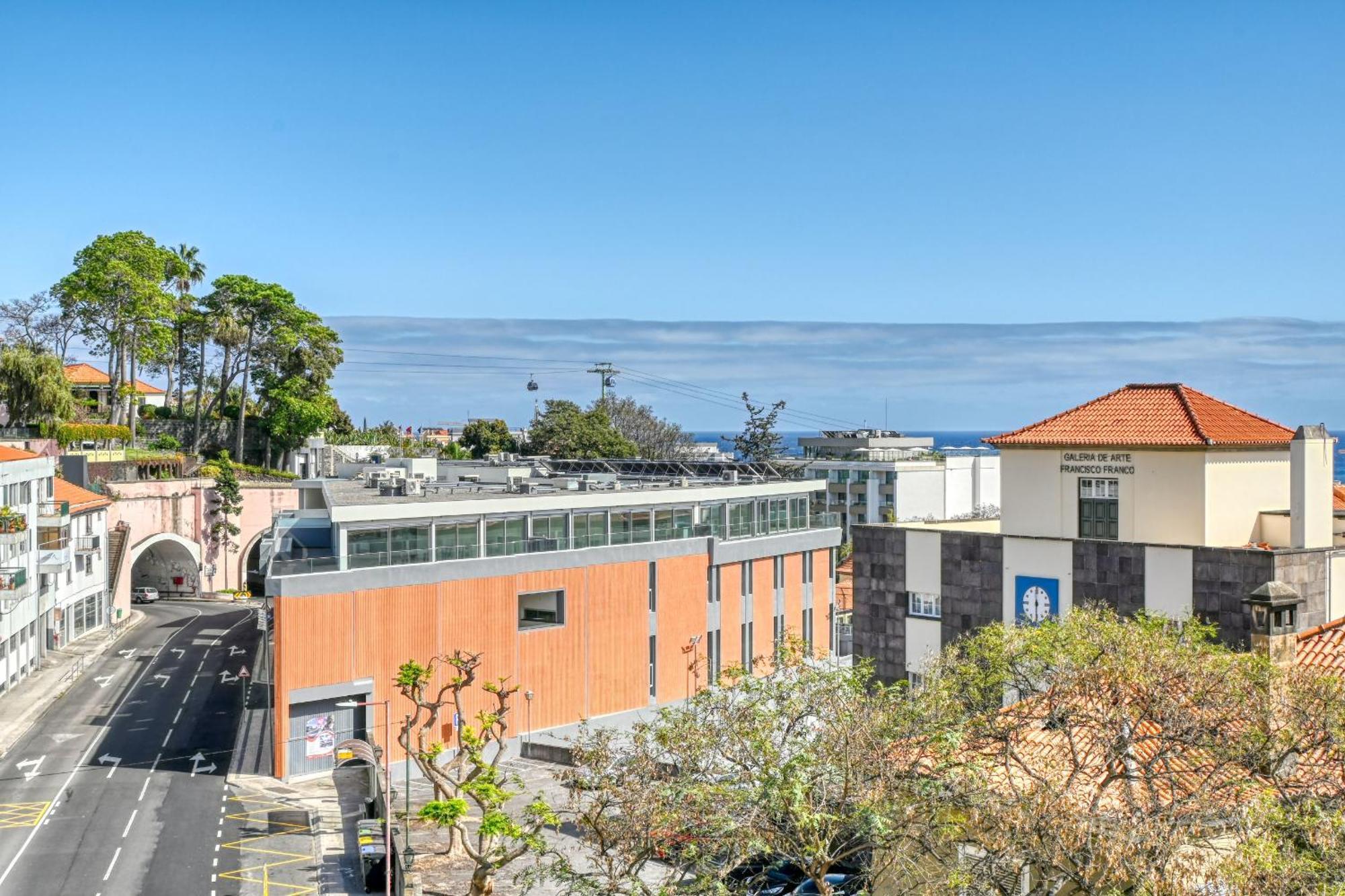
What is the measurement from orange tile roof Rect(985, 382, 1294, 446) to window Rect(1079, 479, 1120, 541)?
1290mm

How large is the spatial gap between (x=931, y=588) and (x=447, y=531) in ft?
59.9

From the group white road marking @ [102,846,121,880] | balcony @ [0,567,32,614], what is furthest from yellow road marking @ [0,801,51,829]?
balcony @ [0,567,32,614]

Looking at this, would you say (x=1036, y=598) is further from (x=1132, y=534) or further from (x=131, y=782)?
(x=131, y=782)

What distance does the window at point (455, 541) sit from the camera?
162 feet

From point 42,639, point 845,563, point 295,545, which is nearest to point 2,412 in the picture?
point 42,639

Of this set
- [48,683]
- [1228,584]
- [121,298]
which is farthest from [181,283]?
[1228,584]

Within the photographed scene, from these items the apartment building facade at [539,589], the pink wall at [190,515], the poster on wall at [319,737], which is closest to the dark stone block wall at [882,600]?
the apartment building facade at [539,589]

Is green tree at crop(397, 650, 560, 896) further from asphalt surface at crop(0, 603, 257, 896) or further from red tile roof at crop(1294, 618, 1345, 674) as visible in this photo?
red tile roof at crop(1294, 618, 1345, 674)

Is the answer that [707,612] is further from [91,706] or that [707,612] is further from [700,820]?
[700,820]

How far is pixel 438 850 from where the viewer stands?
3888cm

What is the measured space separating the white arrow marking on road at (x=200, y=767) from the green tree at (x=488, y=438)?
7612 cm

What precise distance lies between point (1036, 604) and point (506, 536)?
20.8 m

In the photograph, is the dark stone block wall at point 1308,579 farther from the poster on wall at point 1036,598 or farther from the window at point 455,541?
the window at point 455,541

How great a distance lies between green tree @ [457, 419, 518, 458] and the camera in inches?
4958
